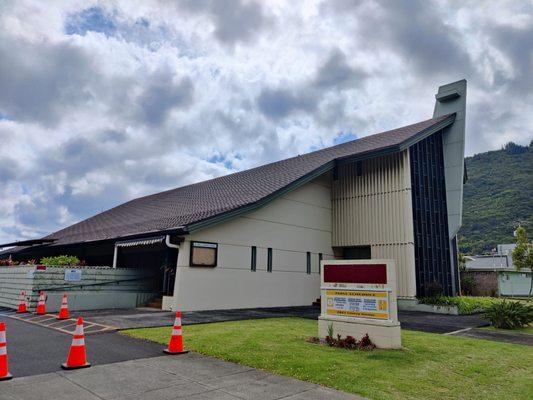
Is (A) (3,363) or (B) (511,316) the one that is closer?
(A) (3,363)

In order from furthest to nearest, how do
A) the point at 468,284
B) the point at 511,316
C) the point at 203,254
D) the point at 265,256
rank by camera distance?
the point at 468,284 → the point at 265,256 → the point at 203,254 → the point at 511,316

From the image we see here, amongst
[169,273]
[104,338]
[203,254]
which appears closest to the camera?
[104,338]

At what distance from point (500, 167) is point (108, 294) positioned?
99.4m

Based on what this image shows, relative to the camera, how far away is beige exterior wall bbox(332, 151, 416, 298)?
19975 mm

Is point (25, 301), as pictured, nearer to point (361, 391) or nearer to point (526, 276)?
point (361, 391)

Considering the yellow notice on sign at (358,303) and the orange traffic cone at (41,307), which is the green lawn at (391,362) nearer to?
the yellow notice on sign at (358,303)

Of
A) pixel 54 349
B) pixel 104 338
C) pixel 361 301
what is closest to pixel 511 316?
pixel 361 301

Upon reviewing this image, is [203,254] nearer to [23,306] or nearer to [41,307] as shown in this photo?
[41,307]

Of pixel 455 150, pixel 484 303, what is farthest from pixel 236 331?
pixel 455 150

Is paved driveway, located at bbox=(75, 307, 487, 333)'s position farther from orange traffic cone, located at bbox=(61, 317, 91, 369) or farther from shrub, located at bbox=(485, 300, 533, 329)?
orange traffic cone, located at bbox=(61, 317, 91, 369)

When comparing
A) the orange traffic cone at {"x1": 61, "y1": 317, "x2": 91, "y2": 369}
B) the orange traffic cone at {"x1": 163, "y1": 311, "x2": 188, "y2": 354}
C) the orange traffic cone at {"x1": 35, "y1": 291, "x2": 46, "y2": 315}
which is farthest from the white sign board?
the orange traffic cone at {"x1": 61, "y1": 317, "x2": 91, "y2": 369}

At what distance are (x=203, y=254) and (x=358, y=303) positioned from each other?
26.8ft

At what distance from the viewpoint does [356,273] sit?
992cm

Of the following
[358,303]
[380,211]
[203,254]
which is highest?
[380,211]
